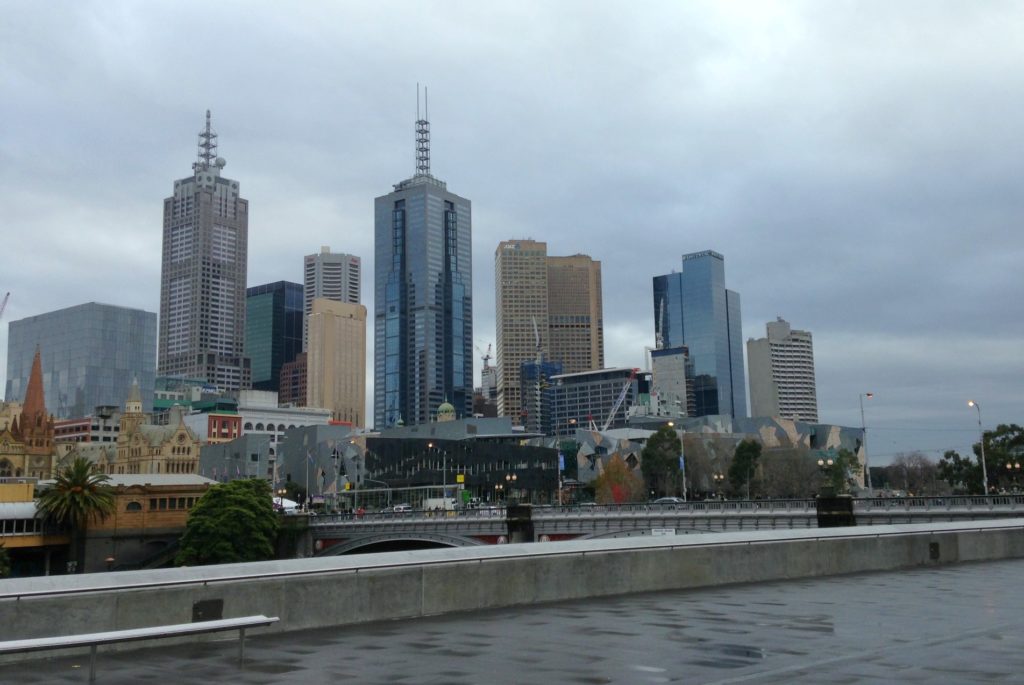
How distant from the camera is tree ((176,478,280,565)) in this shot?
105m

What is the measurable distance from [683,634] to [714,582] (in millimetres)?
7990

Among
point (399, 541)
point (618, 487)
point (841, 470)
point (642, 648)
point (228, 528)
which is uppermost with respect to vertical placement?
point (841, 470)

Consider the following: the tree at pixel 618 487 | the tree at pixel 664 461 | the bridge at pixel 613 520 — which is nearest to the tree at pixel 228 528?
the bridge at pixel 613 520

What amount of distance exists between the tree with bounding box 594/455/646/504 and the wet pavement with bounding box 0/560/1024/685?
146 meters

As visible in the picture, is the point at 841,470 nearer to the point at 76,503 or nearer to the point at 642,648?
the point at 76,503

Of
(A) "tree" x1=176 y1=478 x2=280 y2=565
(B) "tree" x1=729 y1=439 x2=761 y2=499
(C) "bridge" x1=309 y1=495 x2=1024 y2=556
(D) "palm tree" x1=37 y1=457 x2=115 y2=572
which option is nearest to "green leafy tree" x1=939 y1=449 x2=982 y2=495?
(C) "bridge" x1=309 y1=495 x2=1024 y2=556

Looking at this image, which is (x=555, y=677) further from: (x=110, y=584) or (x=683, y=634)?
(x=110, y=584)

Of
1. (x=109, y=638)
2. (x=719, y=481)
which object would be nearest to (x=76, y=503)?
(x=109, y=638)

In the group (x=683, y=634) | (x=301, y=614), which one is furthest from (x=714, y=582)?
(x=301, y=614)

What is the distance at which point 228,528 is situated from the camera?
10638cm

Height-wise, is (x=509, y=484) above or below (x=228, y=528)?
above

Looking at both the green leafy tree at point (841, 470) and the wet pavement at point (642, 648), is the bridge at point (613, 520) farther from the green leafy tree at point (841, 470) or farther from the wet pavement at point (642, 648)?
the green leafy tree at point (841, 470)

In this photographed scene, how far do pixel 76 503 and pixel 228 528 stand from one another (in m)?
19.2

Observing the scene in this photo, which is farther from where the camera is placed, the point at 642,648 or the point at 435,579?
the point at 435,579
